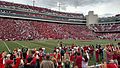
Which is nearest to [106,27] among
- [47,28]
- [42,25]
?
[42,25]

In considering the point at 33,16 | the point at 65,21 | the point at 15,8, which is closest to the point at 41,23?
the point at 33,16

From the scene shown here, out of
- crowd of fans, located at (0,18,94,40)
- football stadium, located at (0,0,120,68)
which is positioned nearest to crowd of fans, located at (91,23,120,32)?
football stadium, located at (0,0,120,68)

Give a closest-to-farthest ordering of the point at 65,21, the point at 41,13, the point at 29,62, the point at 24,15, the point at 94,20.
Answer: the point at 29,62, the point at 24,15, the point at 41,13, the point at 65,21, the point at 94,20

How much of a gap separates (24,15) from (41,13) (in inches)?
437

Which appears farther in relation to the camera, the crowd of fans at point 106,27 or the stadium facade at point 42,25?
the crowd of fans at point 106,27

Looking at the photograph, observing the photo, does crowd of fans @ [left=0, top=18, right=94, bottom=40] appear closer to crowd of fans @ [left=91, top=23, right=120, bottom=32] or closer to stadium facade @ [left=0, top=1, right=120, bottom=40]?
stadium facade @ [left=0, top=1, right=120, bottom=40]

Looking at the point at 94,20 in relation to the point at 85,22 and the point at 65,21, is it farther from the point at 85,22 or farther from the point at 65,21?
the point at 65,21

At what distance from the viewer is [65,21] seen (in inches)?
3802

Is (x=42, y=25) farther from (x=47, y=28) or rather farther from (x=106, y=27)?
(x=106, y=27)

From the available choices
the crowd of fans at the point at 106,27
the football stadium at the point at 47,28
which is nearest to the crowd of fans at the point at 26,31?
the football stadium at the point at 47,28

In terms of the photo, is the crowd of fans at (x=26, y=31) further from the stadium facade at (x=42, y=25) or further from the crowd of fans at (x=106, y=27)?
the crowd of fans at (x=106, y=27)

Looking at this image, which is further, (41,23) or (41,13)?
(41,13)

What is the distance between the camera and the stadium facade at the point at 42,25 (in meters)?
64.6

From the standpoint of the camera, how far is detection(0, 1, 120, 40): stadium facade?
64.6 m
